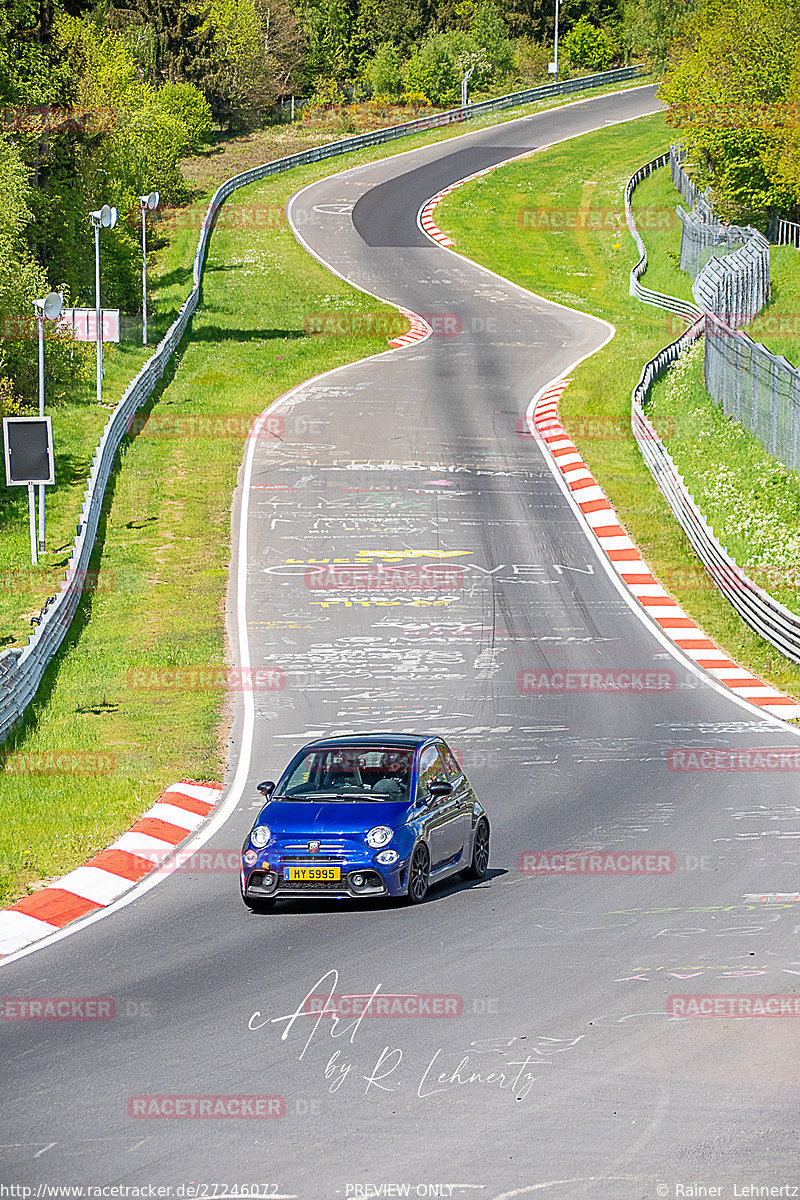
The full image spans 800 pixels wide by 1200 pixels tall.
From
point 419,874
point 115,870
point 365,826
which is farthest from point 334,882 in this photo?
point 115,870

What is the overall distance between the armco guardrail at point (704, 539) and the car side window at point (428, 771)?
12004mm

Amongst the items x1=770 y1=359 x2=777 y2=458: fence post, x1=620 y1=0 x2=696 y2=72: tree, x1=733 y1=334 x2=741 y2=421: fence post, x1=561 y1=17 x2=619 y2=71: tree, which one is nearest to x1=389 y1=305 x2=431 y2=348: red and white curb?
x1=733 y1=334 x2=741 y2=421: fence post

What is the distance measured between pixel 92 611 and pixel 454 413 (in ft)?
59.4

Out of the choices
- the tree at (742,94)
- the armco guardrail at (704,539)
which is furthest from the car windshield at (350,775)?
the tree at (742,94)

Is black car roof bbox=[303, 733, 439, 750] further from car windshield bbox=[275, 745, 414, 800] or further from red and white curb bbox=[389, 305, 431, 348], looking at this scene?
red and white curb bbox=[389, 305, 431, 348]

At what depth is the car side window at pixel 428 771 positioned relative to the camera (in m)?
14.1

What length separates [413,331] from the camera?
55.6 metres

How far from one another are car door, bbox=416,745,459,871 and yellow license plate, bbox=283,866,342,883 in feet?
3.26

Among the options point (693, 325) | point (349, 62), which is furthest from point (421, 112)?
point (693, 325)

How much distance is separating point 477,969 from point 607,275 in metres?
57.7

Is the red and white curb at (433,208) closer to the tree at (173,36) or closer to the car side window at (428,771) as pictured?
the tree at (173,36)

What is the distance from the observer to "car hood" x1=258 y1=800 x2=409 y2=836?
1345 centimetres

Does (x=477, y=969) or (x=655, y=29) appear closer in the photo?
(x=477, y=969)

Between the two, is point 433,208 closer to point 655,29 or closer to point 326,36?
point 655,29
